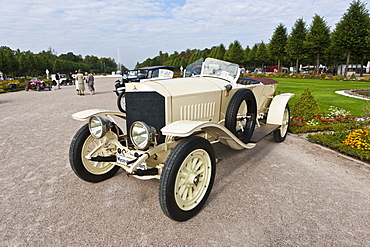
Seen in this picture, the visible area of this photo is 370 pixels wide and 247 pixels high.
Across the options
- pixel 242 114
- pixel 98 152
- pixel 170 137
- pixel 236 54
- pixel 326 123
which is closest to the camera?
pixel 170 137

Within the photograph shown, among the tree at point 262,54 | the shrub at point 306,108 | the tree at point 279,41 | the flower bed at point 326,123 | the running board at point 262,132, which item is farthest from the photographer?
the tree at point 262,54

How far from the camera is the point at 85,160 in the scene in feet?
12.0

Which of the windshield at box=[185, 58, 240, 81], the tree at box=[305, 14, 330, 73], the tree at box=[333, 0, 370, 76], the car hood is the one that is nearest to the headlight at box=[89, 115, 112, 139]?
the car hood

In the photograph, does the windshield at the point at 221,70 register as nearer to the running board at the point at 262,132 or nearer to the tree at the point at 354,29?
the running board at the point at 262,132

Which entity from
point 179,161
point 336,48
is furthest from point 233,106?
point 336,48

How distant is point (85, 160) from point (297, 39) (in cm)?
4005

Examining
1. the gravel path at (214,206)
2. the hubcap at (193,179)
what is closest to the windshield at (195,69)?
the gravel path at (214,206)

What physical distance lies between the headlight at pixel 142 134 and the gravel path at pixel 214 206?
875mm

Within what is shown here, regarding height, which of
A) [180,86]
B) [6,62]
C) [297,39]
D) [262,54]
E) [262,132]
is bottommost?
[262,132]

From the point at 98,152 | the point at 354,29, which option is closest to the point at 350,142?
the point at 98,152

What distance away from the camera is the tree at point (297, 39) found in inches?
1414

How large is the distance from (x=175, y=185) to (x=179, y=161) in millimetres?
291

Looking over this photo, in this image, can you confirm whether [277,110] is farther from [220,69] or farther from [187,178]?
[187,178]

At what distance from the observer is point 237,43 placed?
5088 cm
